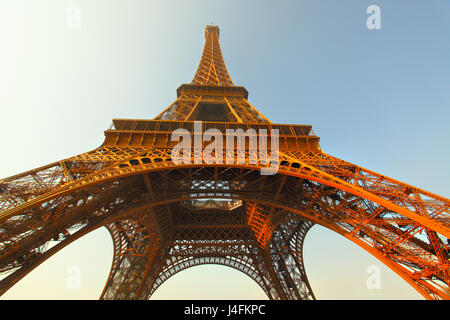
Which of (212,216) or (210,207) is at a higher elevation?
(210,207)

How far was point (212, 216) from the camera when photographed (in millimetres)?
21406

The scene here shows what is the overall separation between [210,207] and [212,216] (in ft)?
3.22

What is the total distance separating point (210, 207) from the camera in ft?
71.9

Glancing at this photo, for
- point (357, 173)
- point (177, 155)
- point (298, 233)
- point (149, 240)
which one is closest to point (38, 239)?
point (177, 155)

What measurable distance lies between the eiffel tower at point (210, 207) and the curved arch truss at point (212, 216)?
6 centimetres

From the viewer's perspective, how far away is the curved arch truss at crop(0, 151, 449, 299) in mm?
7457

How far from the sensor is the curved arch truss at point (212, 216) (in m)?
7.46

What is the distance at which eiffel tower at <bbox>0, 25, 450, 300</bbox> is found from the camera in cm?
758

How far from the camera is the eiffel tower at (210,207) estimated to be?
7578 mm

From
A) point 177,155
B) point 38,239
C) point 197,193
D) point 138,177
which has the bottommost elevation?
point 38,239

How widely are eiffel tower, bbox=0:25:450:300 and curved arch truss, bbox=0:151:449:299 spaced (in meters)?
0.06
